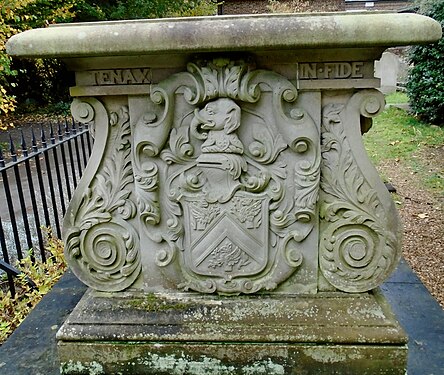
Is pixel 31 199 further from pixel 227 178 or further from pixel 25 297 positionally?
pixel 227 178

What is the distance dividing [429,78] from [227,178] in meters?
8.61

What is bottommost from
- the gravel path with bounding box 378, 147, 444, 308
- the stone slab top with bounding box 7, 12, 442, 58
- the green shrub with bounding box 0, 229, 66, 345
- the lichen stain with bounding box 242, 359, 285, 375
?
the gravel path with bounding box 378, 147, 444, 308

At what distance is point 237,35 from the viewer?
5.57 ft

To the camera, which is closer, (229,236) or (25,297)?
(229,236)

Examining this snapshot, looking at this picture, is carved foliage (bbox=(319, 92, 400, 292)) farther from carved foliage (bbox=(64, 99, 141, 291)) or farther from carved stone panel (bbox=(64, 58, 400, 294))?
carved foliage (bbox=(64, 99, 141, 291))

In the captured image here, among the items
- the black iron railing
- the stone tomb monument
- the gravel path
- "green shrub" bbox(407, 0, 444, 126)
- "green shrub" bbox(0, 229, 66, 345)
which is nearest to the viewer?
the stone tomb monument

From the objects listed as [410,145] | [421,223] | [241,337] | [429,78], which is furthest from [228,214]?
[429,78]

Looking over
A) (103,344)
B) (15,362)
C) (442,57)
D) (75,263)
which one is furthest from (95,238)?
(442,57)

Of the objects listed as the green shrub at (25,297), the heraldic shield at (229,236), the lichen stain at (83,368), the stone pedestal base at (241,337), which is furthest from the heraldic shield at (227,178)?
the green shrub at (25,297)

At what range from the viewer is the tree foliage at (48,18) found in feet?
21.9

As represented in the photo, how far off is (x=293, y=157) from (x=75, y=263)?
1.12m

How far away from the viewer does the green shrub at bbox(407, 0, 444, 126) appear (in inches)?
357

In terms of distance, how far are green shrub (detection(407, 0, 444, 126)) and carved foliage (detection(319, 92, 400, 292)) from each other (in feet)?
26.5

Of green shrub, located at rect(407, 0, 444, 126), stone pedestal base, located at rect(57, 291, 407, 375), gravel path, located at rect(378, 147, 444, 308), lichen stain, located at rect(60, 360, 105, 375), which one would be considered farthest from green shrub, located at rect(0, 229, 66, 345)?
green shrub, located at rect(407, 0, 444, 126)
